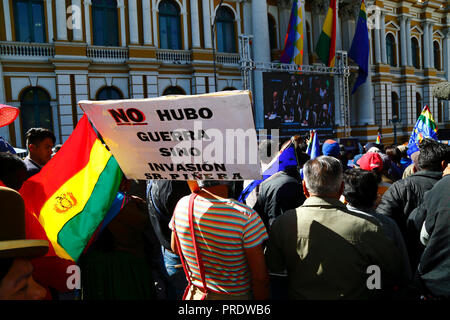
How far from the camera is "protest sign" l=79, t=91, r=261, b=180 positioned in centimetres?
193

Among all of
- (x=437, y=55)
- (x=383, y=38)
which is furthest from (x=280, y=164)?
(x=437, y=55)

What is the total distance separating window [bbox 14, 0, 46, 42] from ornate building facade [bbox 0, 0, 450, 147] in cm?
4

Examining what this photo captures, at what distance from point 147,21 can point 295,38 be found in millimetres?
6654

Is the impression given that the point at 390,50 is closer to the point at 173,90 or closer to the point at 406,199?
the point at 173,90

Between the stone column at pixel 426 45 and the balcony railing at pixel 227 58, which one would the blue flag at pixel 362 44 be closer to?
the balcony railing at pixel 227 58

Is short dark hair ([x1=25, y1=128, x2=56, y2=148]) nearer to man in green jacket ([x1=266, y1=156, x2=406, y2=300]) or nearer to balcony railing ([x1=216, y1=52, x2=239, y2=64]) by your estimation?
man in green jacket ([x1=266, y1=156, x2=406, y2=300])

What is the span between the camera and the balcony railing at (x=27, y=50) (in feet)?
45.4

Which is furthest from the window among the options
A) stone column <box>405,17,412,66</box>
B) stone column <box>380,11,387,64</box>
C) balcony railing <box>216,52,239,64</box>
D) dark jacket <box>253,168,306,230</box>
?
stone column <box>405,17,412,66</box>

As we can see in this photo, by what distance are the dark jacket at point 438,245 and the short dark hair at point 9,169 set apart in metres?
2.96

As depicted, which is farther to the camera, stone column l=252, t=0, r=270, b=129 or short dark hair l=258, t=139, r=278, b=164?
stone column l=252, t=0, r=270, b=129

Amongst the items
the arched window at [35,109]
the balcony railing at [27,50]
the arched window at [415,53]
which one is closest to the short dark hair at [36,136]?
the arched window at [35,109]
